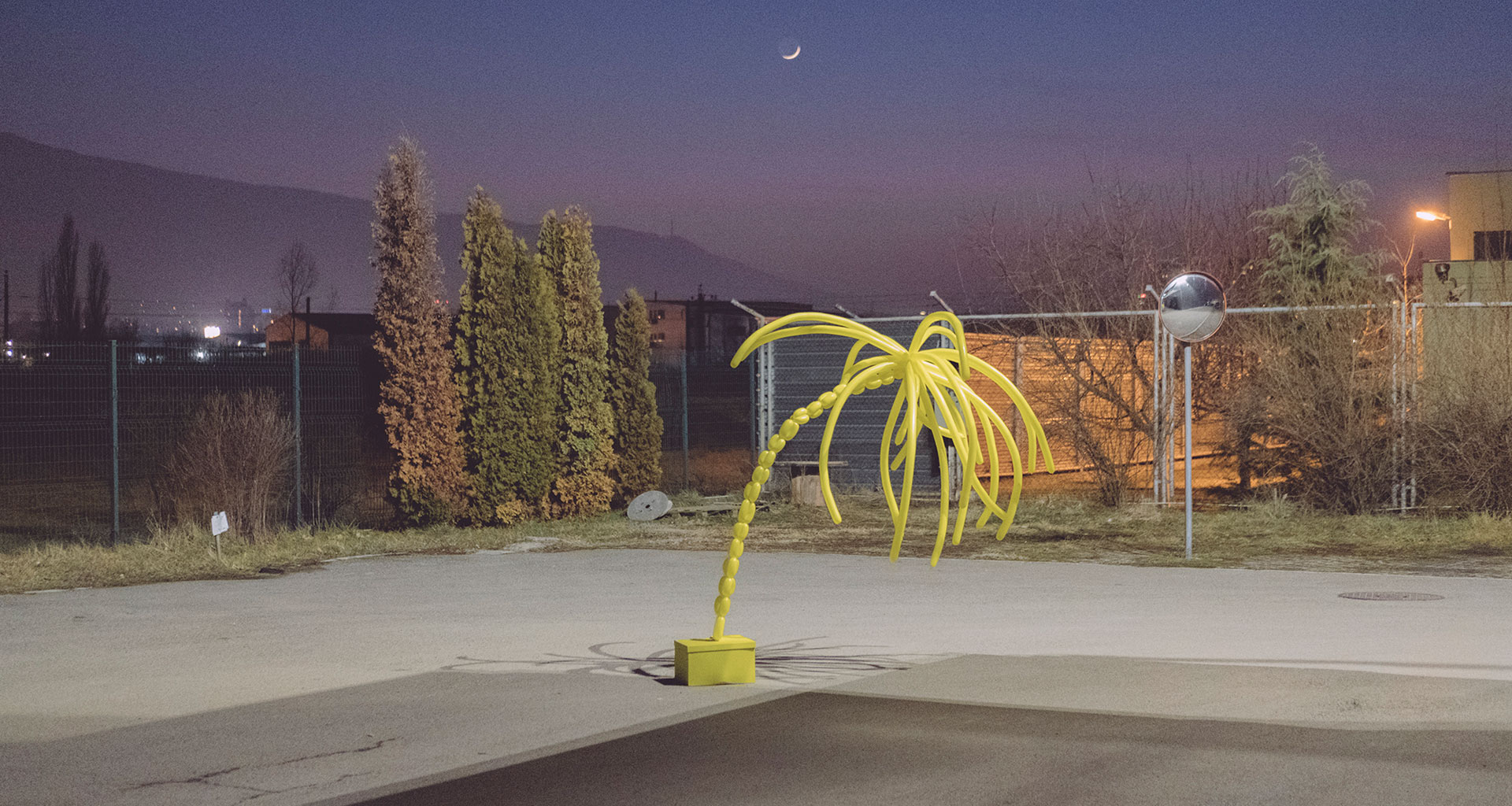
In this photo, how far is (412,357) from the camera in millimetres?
16734

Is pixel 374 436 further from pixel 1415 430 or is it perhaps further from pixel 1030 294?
pixel 1415 430

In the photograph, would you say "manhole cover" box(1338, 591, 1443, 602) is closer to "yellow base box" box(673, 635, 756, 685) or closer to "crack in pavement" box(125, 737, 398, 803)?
"yellow base box" box(673, 635, 756, 685)

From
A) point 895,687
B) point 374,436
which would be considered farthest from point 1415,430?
point 374,436

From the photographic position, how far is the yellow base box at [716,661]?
7836 millimetres

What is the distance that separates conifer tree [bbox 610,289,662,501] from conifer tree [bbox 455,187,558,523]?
1556mm

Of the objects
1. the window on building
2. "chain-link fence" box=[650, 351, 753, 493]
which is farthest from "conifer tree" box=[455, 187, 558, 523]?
the window on building

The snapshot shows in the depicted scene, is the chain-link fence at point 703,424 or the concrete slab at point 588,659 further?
the chain-link fence at point 703,424

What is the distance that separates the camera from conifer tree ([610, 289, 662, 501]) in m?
19.2

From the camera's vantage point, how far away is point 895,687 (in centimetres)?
771

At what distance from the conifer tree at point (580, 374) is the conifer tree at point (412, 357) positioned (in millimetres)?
1802

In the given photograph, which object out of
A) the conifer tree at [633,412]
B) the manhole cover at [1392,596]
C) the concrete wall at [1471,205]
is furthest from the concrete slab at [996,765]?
the concrete wall at [1471,205]

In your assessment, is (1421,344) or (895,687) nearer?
(895,687)

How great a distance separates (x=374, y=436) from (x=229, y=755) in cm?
1149

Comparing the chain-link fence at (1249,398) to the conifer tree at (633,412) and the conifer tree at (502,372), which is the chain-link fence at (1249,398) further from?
the conifer tree at (502,372)
